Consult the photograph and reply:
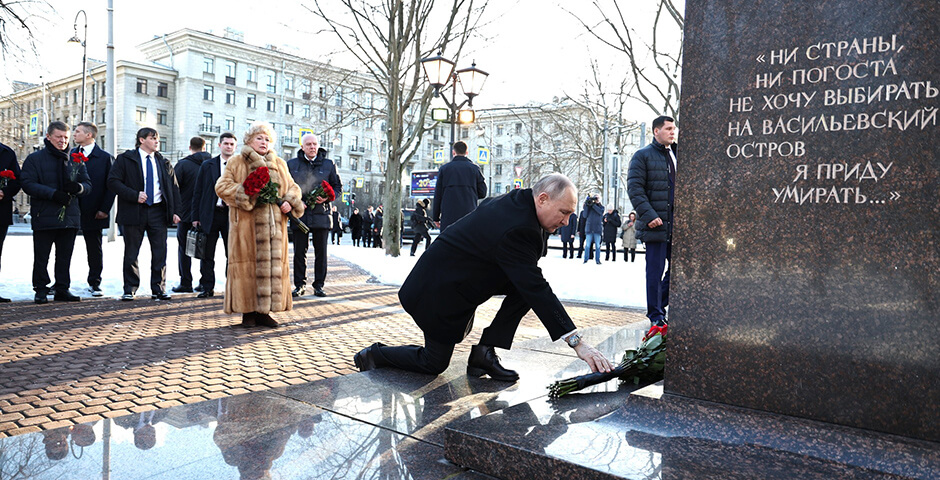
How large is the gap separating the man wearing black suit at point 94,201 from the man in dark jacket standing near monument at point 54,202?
380 mm

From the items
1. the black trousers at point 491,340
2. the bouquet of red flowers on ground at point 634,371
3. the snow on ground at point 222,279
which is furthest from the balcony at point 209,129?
the bouquet of red flowers on ground at point 634,371

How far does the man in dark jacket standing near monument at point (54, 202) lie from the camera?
25.9 feet

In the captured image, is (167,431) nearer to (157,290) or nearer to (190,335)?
(190,335)

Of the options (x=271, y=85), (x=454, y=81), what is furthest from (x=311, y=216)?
(x=271, y=85)

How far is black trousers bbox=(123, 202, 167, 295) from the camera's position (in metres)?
8.43

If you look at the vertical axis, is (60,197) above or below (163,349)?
above

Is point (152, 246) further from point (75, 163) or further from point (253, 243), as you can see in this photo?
point (253, 243)

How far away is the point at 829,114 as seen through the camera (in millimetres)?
2760

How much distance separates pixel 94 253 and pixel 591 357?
7732mm

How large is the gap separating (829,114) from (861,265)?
0.61 metres

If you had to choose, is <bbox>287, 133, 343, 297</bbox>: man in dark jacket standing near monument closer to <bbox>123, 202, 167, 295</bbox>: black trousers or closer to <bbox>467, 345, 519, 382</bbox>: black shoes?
<bbox>123, 202, 167, 295</bbox>: black trousers

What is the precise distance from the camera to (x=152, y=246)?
862 cm

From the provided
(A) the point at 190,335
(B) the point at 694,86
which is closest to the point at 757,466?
(B) the point at 694,86

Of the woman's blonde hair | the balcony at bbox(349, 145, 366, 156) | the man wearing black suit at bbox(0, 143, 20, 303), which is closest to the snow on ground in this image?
the man wearing black suit at bbox(0, 143, 20, 303)
